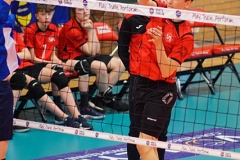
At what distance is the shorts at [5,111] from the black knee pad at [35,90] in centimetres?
248

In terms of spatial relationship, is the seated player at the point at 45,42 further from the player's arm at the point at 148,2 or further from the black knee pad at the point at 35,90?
the player's arm at the point at 148,2

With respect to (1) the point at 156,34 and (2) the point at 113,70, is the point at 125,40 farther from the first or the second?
(2) the point at 113,70

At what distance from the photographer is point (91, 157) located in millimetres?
6086

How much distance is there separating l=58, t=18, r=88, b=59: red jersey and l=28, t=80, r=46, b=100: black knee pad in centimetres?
95

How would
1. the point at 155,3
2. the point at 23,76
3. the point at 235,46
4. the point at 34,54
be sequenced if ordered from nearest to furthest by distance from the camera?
the point at 155,3
the point at 23,76
the point at 34,54
the point at 235,46

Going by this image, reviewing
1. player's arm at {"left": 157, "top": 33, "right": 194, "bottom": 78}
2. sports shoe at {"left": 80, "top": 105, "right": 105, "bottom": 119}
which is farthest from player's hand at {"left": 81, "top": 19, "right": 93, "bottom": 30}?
player's arm at {"left": 157, "top": 33, "right": 194, "bottom": 78}

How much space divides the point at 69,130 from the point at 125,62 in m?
0.81

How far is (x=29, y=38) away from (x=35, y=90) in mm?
774

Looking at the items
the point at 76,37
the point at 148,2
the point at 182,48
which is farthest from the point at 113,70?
the point at 182,48

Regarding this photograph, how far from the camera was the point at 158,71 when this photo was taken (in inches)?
179

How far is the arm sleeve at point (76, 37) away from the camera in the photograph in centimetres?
758

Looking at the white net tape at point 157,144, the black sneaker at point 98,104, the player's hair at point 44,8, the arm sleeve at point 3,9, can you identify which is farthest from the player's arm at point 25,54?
the arm sleeve at point 3,9

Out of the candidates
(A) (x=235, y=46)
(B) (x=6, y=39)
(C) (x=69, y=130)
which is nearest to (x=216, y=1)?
(A) (x=235, y=46)

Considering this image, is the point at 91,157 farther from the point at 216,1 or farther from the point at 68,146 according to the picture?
the point at 216,1
